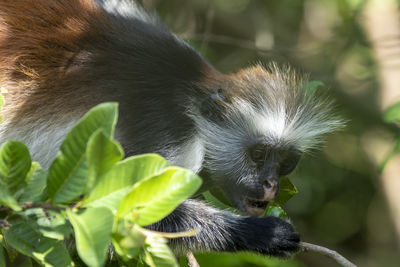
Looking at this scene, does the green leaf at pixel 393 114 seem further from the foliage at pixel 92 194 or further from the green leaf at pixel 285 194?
the foliage at pixel 92 194

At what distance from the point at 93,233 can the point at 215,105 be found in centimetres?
306

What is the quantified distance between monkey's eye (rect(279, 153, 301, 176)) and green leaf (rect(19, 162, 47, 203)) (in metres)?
2.94

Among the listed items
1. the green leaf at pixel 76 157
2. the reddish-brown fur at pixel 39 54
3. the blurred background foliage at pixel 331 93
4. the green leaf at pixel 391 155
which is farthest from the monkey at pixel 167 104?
the blurred background foliage at pixel 331 93

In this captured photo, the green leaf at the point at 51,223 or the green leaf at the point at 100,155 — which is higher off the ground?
the green leaf at the point at 100,155

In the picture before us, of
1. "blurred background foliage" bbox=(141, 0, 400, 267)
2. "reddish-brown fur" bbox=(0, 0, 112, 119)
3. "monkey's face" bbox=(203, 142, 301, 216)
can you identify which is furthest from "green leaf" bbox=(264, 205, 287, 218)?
"blurred background foliage" bbox=(141, 0, 400, 267)

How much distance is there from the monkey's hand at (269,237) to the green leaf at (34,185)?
7.88 feet

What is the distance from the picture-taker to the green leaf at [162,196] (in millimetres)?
2625

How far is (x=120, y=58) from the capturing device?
4.90 meters

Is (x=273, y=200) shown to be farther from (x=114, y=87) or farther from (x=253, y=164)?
(x=114, y=87)

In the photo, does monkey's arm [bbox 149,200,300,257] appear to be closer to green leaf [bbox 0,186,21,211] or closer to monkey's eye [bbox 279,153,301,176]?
monkey's eye [bbox 279,153,301,176]

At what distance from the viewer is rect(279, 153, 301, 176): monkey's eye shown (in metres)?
5.45

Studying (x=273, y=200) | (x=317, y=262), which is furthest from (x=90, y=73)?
(x=317, y=262)

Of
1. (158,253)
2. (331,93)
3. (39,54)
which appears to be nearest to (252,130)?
(39,54)

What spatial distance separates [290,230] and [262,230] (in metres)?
0.22
